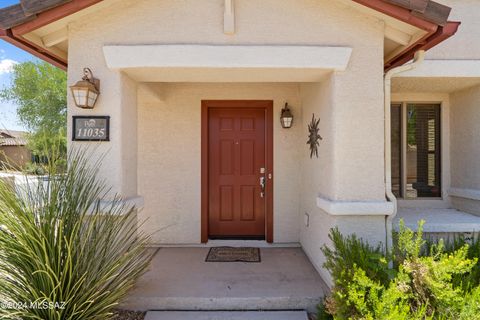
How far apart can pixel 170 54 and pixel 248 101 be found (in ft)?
7.27

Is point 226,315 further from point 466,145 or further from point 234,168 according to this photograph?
point 466,145

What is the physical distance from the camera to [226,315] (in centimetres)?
328

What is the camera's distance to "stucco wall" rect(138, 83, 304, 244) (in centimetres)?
532

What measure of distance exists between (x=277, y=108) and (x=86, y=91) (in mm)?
3251

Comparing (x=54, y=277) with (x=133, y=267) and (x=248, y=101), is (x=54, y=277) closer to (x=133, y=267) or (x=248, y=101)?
(x=133, y=267)

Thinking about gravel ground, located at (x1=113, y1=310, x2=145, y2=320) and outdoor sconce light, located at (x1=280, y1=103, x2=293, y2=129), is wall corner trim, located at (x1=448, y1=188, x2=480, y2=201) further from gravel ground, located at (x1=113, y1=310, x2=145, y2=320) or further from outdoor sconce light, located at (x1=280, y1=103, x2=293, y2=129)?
gravel ground, located at (x1=113, y1=310, x2=145, y2=320)

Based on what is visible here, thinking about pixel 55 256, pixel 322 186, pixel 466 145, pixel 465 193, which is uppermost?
pixel 466 145

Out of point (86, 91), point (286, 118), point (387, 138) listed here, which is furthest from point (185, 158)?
point (387, 138)

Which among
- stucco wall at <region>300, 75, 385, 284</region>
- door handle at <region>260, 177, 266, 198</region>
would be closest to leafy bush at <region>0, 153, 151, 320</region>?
stucco wall at <region>300, 75, 385, 284</region>

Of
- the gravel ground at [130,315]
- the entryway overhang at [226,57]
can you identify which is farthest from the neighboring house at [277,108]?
the gravel ground at [130,315]

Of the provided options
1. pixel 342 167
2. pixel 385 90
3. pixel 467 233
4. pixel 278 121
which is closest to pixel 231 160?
pixel 278 121

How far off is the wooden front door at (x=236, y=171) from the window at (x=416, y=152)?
2579 millimetres

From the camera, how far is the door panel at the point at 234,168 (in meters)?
5.46

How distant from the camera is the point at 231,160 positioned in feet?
18.0
